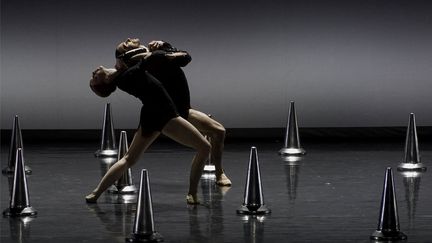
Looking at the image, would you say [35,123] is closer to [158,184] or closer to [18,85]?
[18,85]

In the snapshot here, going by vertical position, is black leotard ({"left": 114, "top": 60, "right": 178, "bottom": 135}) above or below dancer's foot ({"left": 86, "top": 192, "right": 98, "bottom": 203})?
above

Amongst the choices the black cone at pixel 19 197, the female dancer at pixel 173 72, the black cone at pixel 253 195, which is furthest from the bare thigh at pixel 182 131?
the black cone at pixel 19 197

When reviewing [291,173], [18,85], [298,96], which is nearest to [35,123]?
[18,85]

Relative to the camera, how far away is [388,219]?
26.9 ft

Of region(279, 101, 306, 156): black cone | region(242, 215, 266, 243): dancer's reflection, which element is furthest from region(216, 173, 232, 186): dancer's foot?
region(279, 101, 306, 156): black cone

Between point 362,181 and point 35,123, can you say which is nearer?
point 362,181

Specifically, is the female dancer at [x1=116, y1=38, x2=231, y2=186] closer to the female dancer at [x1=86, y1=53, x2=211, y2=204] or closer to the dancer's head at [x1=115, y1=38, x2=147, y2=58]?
the dancer's head at [x1=115, y1=38, x2=147, y2=58]

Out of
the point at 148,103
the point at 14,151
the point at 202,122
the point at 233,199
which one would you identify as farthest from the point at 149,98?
the point at 14,151

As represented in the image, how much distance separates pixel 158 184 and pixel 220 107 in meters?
4.02

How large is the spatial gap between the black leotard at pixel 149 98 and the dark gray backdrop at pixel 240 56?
5321 mm

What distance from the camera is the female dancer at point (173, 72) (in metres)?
9.64

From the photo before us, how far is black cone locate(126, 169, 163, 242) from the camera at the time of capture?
8078 mm

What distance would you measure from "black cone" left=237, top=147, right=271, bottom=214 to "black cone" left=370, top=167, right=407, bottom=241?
127cm

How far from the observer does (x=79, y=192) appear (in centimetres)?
1041
